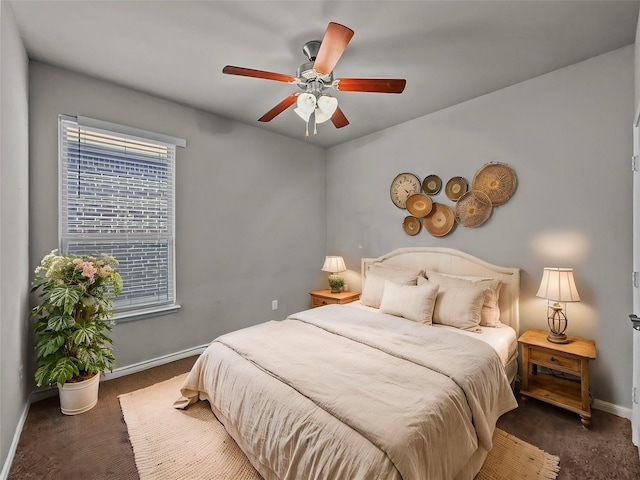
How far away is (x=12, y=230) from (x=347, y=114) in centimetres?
307

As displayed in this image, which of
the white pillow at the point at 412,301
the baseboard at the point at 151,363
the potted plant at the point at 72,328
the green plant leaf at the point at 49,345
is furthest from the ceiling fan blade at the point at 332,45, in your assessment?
the baseboard at the point at 151,363

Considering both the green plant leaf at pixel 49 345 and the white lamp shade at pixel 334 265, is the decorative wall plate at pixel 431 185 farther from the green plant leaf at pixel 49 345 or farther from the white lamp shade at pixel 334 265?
the green plant leaf at pixel 49 345

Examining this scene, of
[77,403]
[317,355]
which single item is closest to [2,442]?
[77,403]

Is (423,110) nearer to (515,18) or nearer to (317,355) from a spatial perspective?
(515,18)

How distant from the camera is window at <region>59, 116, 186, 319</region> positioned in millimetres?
2678

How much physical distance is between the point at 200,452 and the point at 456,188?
319 centimetres

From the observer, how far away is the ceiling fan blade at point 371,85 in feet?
6.52

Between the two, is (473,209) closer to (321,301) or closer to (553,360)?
(553,360)

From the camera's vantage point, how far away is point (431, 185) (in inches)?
137

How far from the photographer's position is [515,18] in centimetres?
200

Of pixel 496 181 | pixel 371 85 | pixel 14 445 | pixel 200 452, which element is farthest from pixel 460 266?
pixel 14 445

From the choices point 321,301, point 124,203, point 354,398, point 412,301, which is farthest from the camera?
point 321,301

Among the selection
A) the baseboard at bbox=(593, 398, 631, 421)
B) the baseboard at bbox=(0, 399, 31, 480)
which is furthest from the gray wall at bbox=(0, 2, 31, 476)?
the baseboard at bbox=(593, 398, 631, 421)

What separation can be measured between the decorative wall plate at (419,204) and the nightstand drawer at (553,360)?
1.67 m
